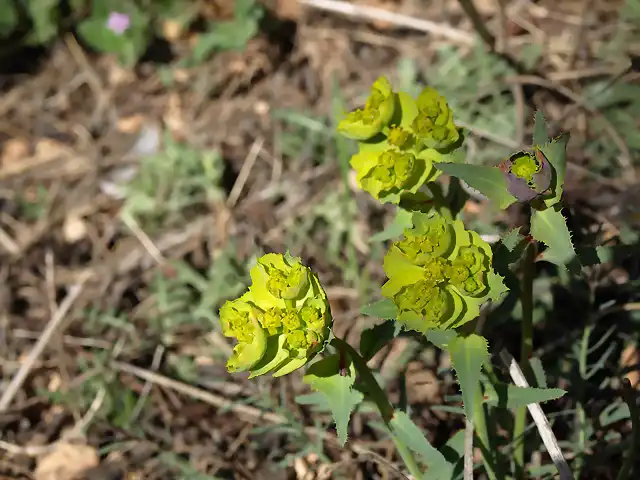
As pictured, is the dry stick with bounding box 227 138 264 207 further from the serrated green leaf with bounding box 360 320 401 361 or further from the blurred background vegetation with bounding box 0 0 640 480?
the serrated green leaf with bounding box 360 320 401 361

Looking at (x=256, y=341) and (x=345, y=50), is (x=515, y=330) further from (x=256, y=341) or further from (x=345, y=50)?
(x=345, y=50)

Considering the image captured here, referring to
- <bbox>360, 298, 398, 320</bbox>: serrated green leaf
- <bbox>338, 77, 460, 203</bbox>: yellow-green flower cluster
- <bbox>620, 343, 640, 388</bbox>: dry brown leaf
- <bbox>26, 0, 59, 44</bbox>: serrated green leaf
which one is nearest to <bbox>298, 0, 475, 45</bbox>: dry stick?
<bbox>26, 0, 59, 44</bbox>: serrated green leaf

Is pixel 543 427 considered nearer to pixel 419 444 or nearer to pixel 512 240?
pixel 419 444

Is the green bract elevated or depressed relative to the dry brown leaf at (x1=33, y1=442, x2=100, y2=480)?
elevated

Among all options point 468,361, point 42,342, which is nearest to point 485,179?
point 468,361

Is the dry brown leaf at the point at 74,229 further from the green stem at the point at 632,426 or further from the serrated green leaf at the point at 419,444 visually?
the green stem at the point at 632,426
